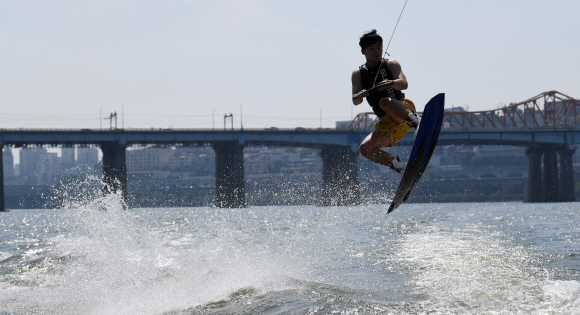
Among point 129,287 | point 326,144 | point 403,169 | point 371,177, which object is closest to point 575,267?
point 403,169

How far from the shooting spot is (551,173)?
303ft

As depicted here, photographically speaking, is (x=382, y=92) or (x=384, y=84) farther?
(x=382, y=92)

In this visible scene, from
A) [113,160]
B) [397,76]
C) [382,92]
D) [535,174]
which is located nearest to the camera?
[397,76]

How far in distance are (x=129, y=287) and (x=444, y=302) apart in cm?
504

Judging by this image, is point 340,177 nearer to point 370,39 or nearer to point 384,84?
point 370,39

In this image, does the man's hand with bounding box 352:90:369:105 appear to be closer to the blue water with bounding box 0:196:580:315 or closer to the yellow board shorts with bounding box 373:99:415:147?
the yellow board shorts with bounding box 373:99:415:147

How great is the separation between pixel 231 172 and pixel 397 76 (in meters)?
75.0

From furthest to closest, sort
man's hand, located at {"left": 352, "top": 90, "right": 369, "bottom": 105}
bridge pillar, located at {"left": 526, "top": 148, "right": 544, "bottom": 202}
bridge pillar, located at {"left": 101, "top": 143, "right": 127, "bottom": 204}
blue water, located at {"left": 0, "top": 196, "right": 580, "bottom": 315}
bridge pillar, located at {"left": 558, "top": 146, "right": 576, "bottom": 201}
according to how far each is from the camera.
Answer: bridge pillar, located at {"left": 526, "top": 148, "right": 544, "bottom": 202} < bridge pillar, located at {"left": 558, "top": 146, "right": 576, "bottom": 201} < bridge pillar, located at {"left": 101, "top": 143, "right": 127, "bottom": 204} < man's hand, located at {"left": 352, "top": 90, "right": 369, "bottom": 105} < blue water, located at {"left": 0, "top": 196, "right": 580, "bottom": 315}

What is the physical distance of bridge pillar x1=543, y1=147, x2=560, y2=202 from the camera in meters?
92.2

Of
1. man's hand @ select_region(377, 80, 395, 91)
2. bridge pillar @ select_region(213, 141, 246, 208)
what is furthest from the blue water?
bridge pillar @ select_region(213, 141, 246, 208)

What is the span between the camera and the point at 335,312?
305 inches

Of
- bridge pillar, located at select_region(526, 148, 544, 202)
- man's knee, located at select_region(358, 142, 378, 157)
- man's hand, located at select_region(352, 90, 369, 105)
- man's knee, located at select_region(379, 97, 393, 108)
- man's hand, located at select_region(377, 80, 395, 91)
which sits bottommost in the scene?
bridge pillar, located at select_region(526, 148, 544, 202)

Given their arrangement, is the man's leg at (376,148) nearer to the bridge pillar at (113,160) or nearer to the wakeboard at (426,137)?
the wakeboard at (426,137)

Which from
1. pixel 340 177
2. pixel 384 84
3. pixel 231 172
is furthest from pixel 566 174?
pixel 384 84
